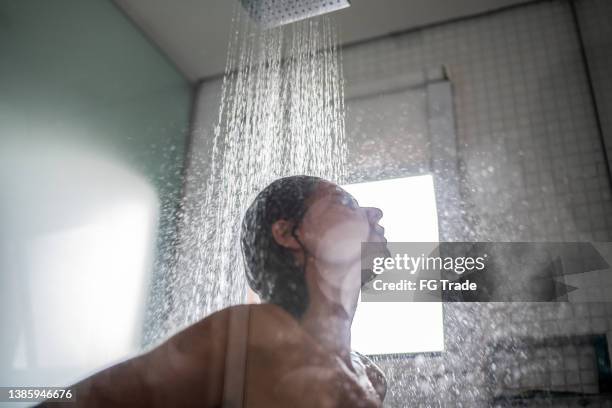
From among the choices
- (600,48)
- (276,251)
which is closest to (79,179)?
(276,251)

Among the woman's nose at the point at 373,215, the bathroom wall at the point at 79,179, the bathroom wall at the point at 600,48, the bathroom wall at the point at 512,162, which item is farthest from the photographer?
the bathroom wall at the point at 600,48

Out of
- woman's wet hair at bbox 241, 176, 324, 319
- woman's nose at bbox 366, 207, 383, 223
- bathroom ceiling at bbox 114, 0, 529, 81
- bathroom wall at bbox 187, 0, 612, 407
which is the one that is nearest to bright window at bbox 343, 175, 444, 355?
bathroom wall at bbox 187, 0, 612, 407

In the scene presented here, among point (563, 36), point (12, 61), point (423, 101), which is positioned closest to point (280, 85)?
point (423, 101)

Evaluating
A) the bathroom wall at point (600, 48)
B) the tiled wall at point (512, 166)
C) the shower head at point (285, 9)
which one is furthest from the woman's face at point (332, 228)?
the bathroom wall at point (600, 48)

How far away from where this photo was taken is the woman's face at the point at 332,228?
2.51 feet

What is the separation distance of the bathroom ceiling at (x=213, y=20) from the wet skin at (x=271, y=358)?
2.80 ft

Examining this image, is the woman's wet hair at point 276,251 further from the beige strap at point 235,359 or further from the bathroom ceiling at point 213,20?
the bathroom ceiling at point 213,20

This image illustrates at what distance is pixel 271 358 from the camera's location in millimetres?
668

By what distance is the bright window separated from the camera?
109cm

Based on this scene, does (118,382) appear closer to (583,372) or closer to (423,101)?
(583,372)

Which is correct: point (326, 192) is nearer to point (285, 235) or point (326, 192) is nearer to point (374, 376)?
point (285, 235)

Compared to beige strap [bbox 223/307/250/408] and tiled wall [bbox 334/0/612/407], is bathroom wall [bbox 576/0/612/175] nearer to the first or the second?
tiled wall [bbox 334/0/612/407]

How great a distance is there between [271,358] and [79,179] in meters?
0.73

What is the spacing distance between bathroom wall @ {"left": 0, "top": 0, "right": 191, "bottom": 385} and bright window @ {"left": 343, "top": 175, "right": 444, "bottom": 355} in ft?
1.33
